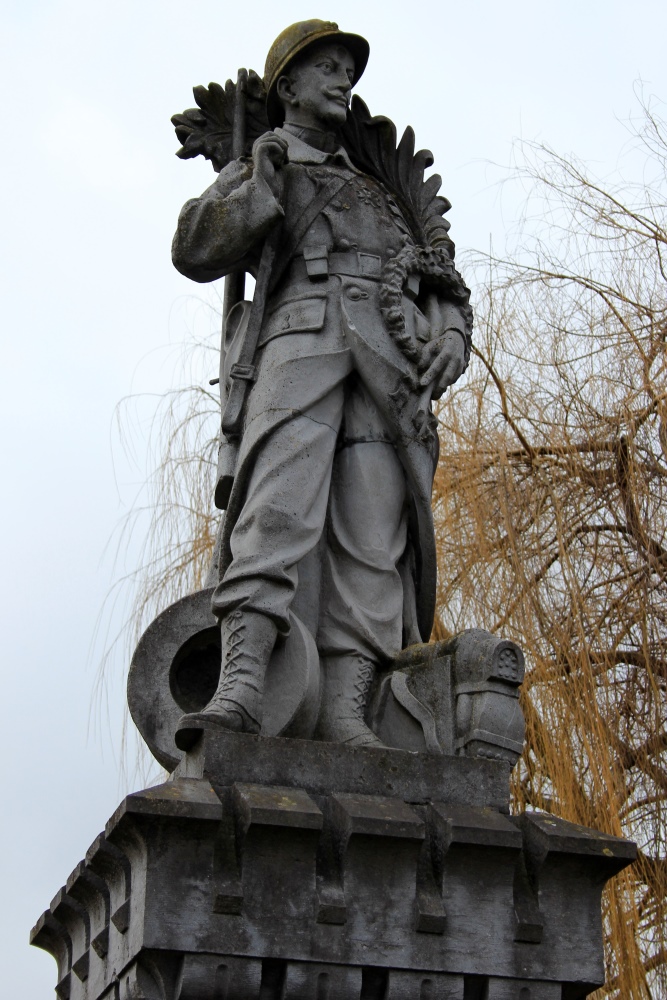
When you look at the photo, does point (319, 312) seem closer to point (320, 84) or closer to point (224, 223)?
point (224, 223)

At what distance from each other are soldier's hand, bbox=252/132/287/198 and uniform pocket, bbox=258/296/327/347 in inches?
16.2

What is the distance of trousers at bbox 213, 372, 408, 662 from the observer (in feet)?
18.2

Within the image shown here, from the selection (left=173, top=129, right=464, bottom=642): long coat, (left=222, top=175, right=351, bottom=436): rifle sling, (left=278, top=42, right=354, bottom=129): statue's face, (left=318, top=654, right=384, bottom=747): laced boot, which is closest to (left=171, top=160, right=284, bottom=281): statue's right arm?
(left=173, top=129, right=464, bottom=642): long coat

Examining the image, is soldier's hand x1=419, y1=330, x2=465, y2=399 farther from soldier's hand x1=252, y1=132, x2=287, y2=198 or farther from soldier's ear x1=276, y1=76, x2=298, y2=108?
soldier's ear x1=276, y1=76, x2=298, y2=108

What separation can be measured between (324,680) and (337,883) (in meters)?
0.96

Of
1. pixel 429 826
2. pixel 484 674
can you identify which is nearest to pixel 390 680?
pixel 484 674

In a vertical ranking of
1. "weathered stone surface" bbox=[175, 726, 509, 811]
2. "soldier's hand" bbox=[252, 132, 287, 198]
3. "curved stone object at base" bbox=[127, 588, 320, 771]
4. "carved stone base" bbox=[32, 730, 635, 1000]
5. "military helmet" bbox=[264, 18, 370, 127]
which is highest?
"military helmet" bbox=[264, 18, 370, 127]

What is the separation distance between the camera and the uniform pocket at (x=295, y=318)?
6.07m

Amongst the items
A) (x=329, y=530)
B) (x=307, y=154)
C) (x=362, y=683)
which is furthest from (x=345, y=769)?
(x=307, y=154)

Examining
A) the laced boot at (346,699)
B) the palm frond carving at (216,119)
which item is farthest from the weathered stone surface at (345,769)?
the palm frond carving at (216,119)

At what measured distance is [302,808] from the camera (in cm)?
495

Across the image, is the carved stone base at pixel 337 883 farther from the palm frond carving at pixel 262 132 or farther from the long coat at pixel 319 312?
the palm frond carving at pixel 262 132

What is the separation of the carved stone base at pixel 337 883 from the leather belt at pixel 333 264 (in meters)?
1.88

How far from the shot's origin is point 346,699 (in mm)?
5750
